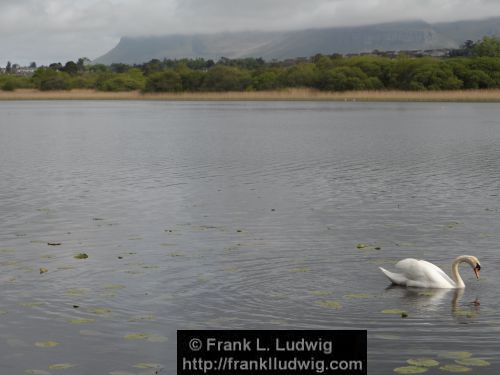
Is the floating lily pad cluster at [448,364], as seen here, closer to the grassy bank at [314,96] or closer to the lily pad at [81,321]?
the lily pad at [81,321]

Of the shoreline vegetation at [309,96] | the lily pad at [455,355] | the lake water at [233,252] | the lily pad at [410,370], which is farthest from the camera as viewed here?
the shoreline vegetation at [309,96]

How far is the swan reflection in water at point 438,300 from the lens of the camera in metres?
14.5

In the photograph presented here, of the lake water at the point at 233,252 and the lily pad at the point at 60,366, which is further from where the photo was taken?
the lake water at the point at 233,252

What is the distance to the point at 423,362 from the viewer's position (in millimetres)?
11852

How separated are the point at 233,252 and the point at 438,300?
212 inches

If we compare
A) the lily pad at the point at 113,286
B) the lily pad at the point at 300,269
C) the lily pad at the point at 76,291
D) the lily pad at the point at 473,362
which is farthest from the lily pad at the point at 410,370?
the lily pad at the point at 76,291

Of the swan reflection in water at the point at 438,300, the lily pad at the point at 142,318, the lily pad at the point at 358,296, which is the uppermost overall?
the lily pad at the point at 142,318

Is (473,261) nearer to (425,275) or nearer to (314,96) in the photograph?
(425,275)

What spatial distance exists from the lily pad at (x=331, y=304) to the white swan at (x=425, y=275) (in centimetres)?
176

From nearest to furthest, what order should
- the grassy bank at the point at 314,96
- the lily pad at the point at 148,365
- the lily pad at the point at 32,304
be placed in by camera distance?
the lily pad at the point at 148,365 < the lily pad at the point at 32,304 < the grassy bank at the point at 314,96

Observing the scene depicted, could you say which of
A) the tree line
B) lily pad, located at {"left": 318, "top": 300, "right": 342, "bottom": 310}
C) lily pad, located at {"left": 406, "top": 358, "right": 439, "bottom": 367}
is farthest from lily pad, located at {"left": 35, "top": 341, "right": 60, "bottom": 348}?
the tree line

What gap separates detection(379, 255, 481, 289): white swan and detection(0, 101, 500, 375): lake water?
0.19 meters

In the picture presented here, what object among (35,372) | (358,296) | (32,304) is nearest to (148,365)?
(35,372)

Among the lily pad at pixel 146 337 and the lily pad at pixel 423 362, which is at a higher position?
the lily pad at pixel 146 337
